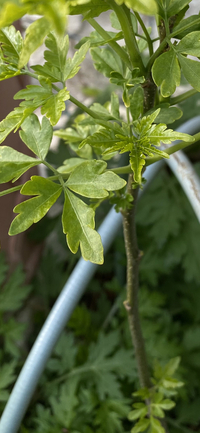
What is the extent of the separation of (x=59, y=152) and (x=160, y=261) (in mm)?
501

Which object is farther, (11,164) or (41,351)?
(41,351)

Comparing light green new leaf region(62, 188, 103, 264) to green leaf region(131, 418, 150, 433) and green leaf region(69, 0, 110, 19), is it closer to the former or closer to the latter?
green leaf region(69, 0, 110, 19)

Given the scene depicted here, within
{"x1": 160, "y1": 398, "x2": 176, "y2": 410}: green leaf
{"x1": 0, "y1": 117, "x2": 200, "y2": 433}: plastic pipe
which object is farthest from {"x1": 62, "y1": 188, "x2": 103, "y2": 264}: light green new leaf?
{"x1": 160, "y1": 398, "x2": 176, "y2": 410}: green leaf

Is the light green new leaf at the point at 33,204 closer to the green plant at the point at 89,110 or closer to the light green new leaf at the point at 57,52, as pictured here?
the green plant at the point at 89,110

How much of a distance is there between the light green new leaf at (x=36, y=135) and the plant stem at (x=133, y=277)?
0.10 metres

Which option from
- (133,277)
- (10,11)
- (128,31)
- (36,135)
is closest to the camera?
(10,11)

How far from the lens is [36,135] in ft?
1.32

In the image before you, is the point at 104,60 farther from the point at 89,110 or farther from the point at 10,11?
the point at 10,11

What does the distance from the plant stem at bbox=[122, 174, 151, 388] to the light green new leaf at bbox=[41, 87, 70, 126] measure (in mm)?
112

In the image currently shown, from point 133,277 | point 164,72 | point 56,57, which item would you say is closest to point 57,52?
point 56,57

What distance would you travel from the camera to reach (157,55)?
33 cm

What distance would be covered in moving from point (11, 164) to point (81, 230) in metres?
0.10

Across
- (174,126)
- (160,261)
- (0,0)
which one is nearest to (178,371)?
(160,261)

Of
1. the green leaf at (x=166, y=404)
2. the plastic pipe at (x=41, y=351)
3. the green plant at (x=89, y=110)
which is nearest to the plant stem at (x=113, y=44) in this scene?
the green plant at (x=89, y=110)
